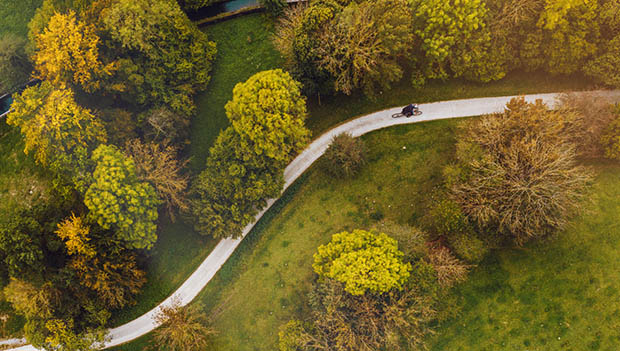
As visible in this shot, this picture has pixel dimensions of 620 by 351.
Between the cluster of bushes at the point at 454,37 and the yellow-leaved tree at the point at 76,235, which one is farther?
the cluster of bushes at the point at 454,37

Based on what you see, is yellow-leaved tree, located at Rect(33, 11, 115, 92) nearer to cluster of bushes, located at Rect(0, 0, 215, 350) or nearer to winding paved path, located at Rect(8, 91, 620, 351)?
cluster of bushes, located at Rect(0, 0, 215, 350)

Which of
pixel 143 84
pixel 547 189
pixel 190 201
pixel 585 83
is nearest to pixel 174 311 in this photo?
pixel 190 201

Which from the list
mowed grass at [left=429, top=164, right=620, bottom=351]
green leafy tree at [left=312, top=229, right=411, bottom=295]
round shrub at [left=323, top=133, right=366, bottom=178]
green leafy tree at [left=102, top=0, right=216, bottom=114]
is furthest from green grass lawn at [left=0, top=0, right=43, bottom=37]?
mowed grass at [left=429, top=164, right=620, bottom=351]

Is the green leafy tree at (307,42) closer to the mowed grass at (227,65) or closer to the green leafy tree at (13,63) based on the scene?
the mowed grass at (227,65)

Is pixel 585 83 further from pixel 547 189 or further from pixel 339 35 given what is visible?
pixel 339 35

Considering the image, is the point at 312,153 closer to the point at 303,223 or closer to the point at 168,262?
the point at 303,223

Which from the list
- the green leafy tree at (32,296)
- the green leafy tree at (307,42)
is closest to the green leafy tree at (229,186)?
the green leafy tree at (307,42)
